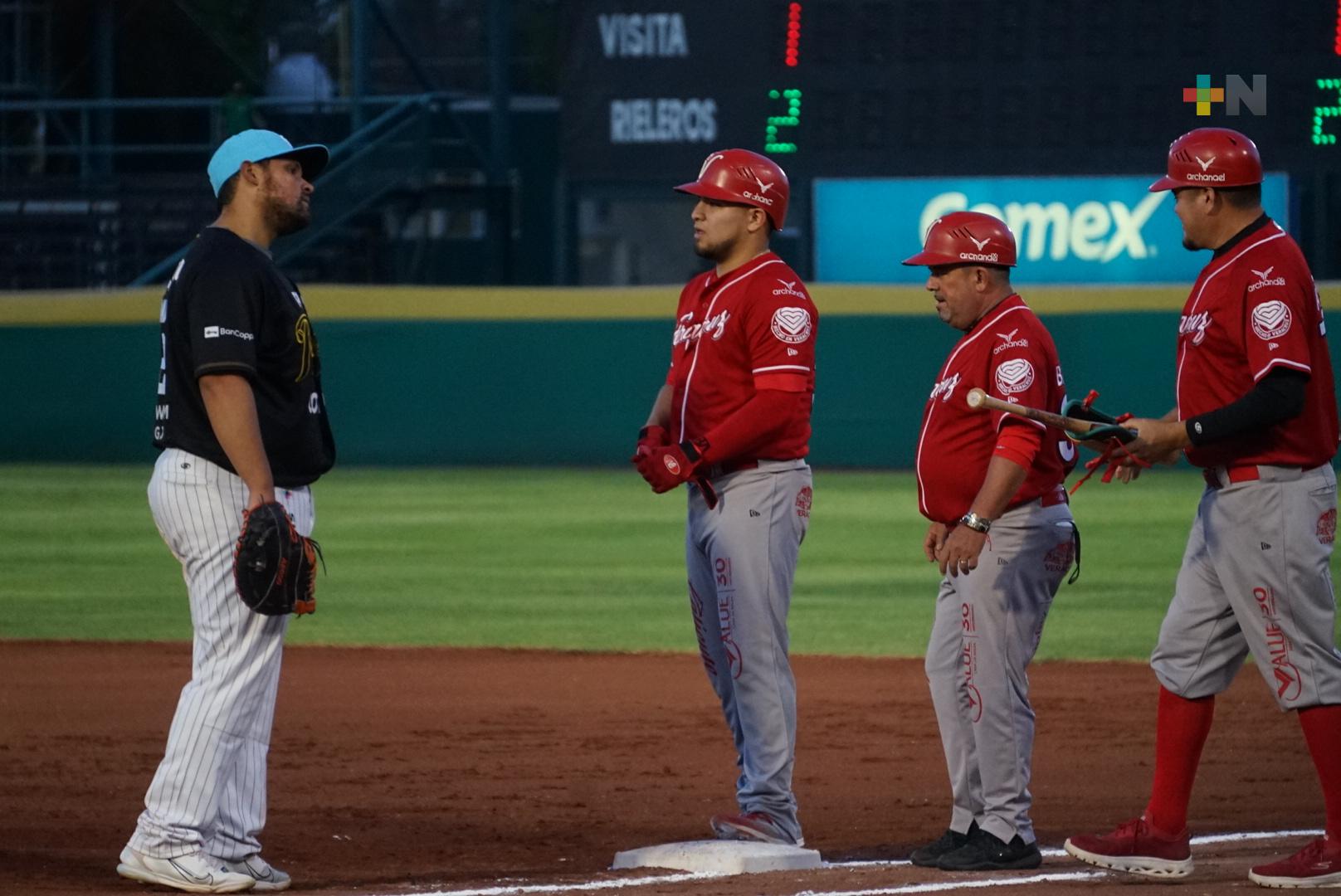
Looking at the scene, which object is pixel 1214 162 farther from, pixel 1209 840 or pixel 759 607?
pixel 1209 840

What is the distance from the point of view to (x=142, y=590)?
10164 millimetres

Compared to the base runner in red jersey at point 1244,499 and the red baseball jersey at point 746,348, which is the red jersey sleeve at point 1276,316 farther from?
the red baseball jersey at point 746,348

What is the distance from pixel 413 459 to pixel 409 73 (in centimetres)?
1208

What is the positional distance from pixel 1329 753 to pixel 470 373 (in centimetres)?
1209

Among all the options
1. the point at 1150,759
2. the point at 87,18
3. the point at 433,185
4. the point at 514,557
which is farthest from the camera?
the point at 87,18

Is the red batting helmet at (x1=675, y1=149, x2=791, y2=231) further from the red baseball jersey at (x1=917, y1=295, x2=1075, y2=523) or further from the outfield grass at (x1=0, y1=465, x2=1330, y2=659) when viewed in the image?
the outfield grass at (x1=0, y1=465, x2=1330, y2=659)

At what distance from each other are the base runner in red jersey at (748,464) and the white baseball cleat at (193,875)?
1160 millimetres

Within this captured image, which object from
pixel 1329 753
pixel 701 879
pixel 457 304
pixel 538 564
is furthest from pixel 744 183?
pixel 457 304

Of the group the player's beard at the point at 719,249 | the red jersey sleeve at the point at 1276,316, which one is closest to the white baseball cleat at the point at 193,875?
the player's beard at the point at 719,249

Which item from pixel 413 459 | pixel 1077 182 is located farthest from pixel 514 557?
pixel 1077 182

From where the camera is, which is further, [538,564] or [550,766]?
[538,564]

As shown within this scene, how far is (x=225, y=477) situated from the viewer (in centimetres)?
414

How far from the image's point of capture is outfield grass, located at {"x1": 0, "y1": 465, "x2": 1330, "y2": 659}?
29.2ft

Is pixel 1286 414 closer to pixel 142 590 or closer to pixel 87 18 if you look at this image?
pixel 142 590
